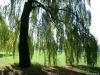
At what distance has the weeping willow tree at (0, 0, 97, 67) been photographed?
45.3ft

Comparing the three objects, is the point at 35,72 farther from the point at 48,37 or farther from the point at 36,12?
the point at 36,12

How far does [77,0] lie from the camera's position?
13961 millimetres

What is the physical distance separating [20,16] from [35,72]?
3999mm

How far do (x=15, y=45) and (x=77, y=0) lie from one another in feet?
10.9

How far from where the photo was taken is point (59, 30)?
13.8m

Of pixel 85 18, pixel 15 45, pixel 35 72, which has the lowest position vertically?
pixel 35 72

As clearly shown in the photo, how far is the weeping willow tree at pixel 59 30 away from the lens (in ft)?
45.3

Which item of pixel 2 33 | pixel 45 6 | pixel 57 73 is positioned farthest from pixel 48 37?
pixel 57 73

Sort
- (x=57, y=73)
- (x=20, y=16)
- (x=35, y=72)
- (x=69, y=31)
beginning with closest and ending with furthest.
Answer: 1. (x=57, y=73)
2. (x=35, y=72)
3. (x=69, y=31)
4. (x=20, y=16)

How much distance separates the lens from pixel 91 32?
45.6ft

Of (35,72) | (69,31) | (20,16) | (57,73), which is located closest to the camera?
(57,73)

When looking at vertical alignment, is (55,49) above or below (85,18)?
below

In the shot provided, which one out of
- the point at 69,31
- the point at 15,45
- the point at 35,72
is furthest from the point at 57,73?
the point at 15,45

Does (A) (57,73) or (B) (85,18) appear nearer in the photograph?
(A) (57,73)
